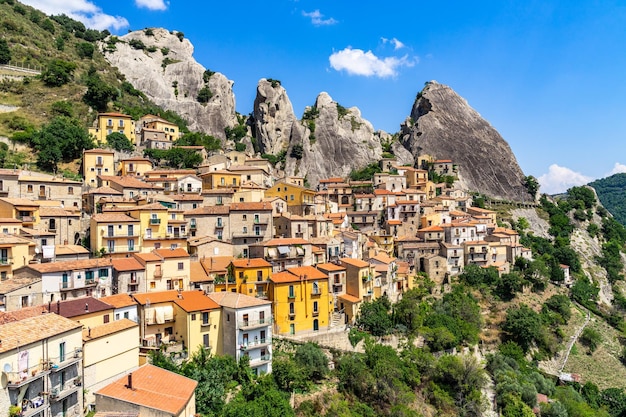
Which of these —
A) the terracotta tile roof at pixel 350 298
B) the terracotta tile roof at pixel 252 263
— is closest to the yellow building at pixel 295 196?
the terracotta tile roof at pixel 350 298

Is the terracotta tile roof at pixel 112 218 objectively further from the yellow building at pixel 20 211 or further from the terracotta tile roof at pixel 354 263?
the terracotta tile roof at pixel 354 263

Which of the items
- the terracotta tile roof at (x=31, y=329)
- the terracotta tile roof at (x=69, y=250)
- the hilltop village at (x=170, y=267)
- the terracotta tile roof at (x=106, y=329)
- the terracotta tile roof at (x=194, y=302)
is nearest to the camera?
the terracotta tile roof at (x=31, y=329)

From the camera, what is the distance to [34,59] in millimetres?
77000

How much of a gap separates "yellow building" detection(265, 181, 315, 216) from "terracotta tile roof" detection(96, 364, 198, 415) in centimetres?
3302

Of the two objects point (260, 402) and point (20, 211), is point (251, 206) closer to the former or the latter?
point (20, 211)

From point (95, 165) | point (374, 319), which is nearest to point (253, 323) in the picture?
point (374, 319)

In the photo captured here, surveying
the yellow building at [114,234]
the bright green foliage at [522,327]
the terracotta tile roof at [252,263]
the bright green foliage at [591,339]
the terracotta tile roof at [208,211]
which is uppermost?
the terracotta tile roof at [208,211]

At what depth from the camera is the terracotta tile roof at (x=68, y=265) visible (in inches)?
1103

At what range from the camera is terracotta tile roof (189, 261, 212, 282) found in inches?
1404

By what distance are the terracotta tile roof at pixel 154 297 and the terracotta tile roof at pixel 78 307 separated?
286 cm

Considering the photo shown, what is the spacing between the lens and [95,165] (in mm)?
51531

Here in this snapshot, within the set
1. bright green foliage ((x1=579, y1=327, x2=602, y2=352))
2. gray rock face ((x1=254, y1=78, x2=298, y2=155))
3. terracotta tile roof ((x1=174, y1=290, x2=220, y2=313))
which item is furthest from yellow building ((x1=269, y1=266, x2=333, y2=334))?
gray rock face ((x1=254, y1=78, x2=298, y2=155))

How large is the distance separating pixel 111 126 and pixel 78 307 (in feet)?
147

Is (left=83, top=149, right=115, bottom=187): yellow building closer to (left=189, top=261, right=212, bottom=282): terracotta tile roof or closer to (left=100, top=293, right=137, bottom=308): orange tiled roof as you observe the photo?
(left=189, top=261, right=212, bottom=282): terracotta tile roof
